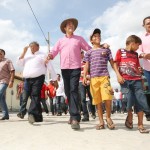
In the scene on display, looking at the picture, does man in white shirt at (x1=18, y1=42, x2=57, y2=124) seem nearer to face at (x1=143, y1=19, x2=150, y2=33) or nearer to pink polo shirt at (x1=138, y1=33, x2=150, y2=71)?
pink polo shirt at (x1=138, y1=33, x2=150, y2=71)

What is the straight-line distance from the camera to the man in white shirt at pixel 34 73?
7.17 meters

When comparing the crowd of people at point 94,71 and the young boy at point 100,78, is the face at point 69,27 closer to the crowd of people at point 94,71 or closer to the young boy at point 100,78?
the crowd of people at point 94,71

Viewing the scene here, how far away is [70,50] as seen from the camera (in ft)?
20.9

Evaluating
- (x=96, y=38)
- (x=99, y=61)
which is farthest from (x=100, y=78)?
(x=96, y=38)

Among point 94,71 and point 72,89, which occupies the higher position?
point 94,71

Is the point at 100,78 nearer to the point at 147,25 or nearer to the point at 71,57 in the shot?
the point at 71,57

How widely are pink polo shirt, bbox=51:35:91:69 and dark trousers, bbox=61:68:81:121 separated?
0.12 meters

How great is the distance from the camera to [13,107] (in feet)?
144

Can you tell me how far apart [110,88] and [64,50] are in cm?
134

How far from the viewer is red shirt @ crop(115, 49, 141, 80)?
5738mm

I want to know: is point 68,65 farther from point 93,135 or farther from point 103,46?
point 93,135

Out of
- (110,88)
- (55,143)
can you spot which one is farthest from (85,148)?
(110,88)

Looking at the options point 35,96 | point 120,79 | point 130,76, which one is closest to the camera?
point 120,79

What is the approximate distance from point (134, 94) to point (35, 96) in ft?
8.11
